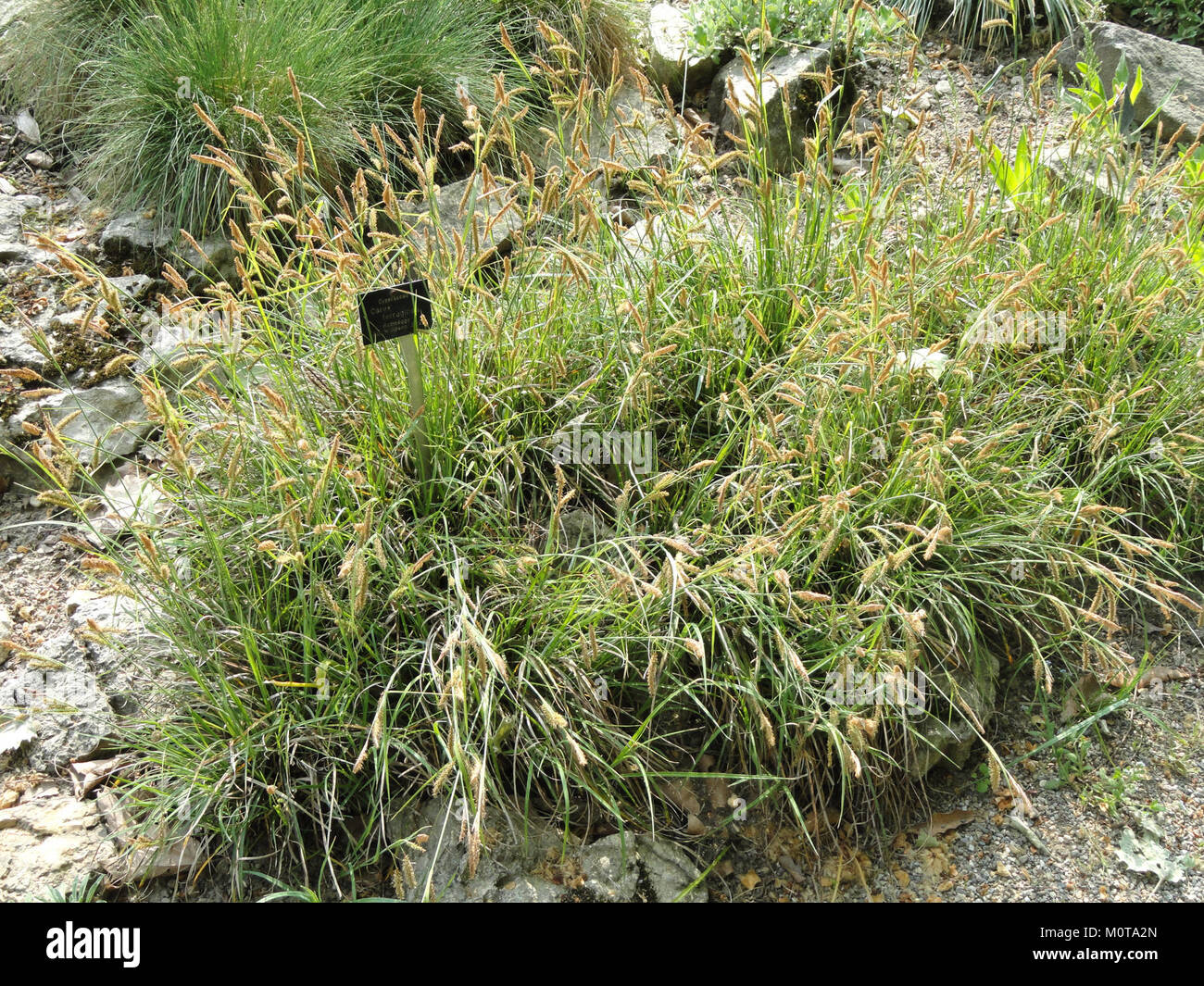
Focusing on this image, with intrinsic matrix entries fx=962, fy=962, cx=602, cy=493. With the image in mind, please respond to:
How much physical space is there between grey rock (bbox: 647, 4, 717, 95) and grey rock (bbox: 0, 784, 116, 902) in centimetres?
395

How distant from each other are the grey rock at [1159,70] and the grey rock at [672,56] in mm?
1634

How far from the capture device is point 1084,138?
3412 mm

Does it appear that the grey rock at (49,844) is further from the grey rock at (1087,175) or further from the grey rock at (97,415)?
the grey rock at (1087,175)

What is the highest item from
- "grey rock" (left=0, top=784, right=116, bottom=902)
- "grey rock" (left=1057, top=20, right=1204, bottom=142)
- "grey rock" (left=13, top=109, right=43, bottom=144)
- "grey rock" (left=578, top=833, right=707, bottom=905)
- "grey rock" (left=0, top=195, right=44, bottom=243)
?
"grey rock" (left=1057, top=20, right=1204, bottom=142)

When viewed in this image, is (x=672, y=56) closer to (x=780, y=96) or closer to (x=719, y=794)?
(x=780, y=96)

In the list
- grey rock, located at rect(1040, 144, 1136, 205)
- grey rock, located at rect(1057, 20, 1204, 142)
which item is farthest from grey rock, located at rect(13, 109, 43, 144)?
grey rock, located at rect(1057, 20, 1204, 142)

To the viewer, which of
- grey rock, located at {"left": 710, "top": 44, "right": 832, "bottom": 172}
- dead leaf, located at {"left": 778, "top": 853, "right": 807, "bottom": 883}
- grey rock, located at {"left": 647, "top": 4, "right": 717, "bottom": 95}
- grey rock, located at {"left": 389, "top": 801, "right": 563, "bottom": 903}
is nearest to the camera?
grey rock, located at {"left": 389, "top": 801, "right": 563, "bottom": 903}

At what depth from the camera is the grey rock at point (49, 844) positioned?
213cm

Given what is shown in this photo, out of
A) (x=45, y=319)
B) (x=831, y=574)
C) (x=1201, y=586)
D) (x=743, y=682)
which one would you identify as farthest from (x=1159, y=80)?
(x=45, y=319)

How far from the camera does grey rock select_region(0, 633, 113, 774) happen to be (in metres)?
2.38

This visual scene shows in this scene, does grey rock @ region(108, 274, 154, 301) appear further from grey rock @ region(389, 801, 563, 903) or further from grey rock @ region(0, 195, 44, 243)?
grey rock @ region(389, 801, 563, 903)

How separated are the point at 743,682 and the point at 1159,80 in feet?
11.4

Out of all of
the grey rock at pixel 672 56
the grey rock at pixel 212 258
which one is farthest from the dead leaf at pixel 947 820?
the grey rock at pixel 672 56

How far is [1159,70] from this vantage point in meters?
4.11
